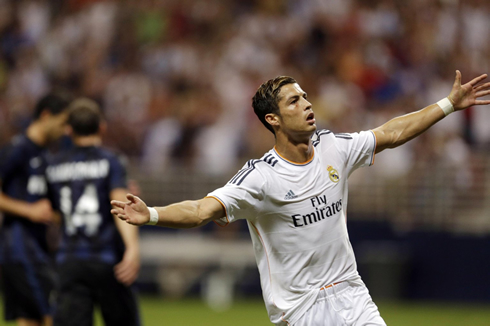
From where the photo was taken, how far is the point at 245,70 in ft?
52.1

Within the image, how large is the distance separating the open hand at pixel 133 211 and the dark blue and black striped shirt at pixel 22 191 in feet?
10.5

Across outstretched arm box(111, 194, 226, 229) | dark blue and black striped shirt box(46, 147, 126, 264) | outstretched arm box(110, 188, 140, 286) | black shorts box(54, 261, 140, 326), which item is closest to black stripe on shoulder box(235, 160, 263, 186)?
outstretched arm box(111, 194, 226, 229)

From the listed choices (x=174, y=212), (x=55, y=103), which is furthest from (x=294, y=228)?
(x=55, y=103)

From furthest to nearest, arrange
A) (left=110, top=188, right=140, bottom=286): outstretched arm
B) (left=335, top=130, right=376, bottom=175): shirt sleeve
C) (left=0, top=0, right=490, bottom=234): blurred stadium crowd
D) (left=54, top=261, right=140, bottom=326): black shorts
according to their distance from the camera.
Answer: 1. (left=0, top=0, right=490, bottom=234): blurred stadium crowd
2. (left=54, top=261, right=140, bottom=326): black shorts
3. (left=110, top=188, right=140, bottom=286): outstretched arm
4. (left=335, top=130, right=376, bottom=175): shirt sleeve

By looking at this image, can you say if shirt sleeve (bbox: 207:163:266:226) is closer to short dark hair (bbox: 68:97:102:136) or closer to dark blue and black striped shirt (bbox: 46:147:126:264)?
dark blue and black striped shirt (bbox: 46:147:126:264)

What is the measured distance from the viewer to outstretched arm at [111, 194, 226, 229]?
4.46 m

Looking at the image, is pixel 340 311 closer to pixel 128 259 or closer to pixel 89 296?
pixel 128 259

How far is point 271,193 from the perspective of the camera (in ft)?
16.8

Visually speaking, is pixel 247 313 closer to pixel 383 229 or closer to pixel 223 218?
pixel 383 229

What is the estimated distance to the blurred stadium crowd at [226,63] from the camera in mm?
14094

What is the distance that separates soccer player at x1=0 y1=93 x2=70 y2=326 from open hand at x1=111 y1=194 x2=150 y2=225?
115 inches

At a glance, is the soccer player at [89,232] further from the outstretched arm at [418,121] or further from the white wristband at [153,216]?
the outstretched arm at [418,121]

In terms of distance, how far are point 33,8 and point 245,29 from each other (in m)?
5.72

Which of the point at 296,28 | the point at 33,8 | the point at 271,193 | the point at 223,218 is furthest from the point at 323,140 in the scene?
the point at 33,8
